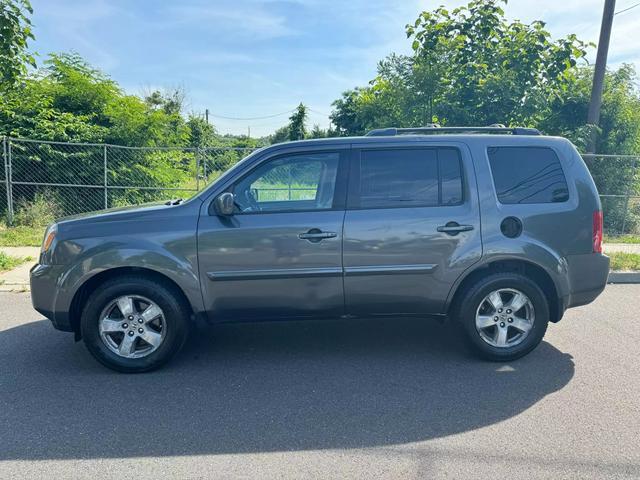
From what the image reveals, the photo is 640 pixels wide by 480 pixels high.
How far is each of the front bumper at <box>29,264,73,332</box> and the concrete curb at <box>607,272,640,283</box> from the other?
727 cm

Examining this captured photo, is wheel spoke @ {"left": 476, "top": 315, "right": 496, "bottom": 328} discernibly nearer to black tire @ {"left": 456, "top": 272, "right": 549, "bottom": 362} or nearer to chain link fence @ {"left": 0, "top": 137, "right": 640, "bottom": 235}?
black tire @ {"left": 456, "top": 272, "right": 549, "bottom": 362}

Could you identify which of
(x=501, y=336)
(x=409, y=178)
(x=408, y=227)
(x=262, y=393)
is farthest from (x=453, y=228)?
(x=262, y=393)

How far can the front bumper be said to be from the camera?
396cm

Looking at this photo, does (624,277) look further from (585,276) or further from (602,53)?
(602,53)

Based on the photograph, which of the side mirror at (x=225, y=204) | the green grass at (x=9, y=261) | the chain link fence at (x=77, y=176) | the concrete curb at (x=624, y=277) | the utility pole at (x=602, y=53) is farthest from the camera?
the chain link fence at (x=77, y=176)

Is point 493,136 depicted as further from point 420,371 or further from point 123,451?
point 123,451

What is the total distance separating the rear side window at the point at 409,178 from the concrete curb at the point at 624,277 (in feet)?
15.6

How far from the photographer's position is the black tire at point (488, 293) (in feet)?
13.6

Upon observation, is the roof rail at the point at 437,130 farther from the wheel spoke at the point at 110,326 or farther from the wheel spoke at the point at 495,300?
the wheel spoke at the point at 110,326

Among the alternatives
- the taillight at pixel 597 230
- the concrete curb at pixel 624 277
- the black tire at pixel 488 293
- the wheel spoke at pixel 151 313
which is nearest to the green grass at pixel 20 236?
the wheel spoke at pixel 151 313

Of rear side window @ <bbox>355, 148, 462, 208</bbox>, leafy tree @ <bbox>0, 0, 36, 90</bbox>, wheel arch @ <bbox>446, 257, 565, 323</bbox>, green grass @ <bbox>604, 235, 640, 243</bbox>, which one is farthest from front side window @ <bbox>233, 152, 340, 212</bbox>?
green grass @ <bbox>604, 235, 640, 243</bbox>

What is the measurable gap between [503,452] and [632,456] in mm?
731

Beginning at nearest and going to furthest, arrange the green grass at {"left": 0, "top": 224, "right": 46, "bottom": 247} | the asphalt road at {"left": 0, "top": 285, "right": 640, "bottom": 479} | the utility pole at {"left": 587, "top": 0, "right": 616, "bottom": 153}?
the asphalt road at {"left": 0, "top": 285, "right": 640, "bottom": 479} → the green grass at {"left": 0, "top": 224, "right": 46, "bottom": 247} → the utility pole at {"left": 587, "top": 0, "right": 616, "bottom": 153}

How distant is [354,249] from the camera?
13.2 ft
